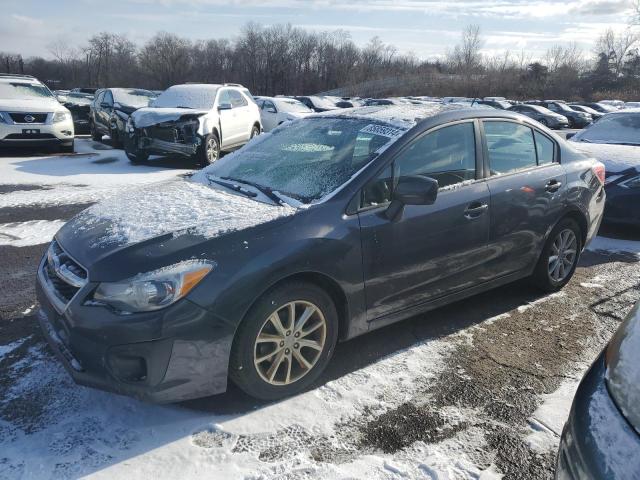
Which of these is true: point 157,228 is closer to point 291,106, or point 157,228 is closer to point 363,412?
point 363,412

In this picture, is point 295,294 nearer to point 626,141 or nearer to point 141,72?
point 626,141

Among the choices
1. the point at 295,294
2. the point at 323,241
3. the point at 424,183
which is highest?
the point at 424,183

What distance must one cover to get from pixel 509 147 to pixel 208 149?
773 cm

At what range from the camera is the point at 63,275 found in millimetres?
2787

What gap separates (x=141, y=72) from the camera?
3460 inches

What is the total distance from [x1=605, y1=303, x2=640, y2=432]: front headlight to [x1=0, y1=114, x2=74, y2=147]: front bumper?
1193 centimetres

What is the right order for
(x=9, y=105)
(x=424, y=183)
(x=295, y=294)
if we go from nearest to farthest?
(x=295, y=294) → (x=424, y=183) → (x=9, y=105)

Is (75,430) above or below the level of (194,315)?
below

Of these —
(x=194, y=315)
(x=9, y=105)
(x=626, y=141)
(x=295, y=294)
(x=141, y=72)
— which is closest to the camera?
(x=194, y=315)

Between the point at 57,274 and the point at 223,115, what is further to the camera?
the point at 223,115

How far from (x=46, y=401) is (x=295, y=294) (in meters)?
1.46

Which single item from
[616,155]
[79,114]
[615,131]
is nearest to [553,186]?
[616,155]

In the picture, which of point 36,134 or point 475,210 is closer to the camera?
point 475,210

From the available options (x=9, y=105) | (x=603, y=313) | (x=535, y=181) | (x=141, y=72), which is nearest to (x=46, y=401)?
(x=535, y=181)
